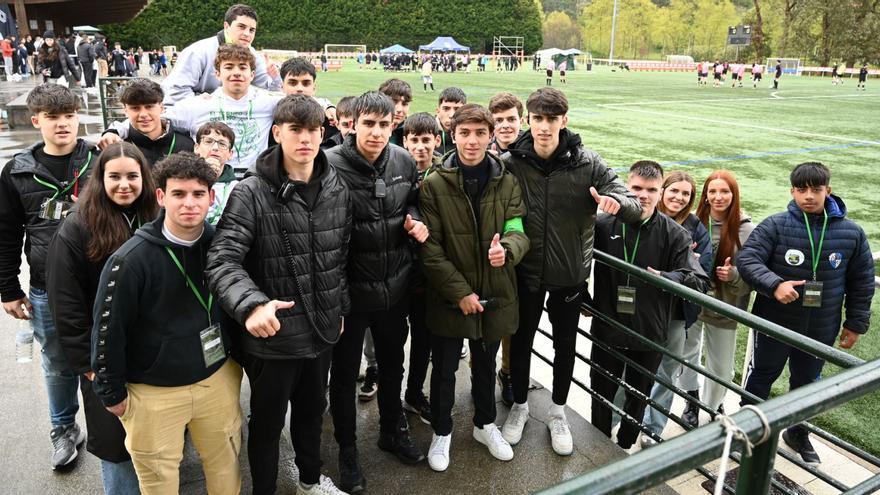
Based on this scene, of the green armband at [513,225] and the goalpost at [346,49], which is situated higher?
the goalpost at [346,49]

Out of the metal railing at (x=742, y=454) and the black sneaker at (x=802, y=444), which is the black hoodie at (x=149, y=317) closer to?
the metal railing at (x=742, y=454)

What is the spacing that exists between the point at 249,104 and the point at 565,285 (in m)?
2.16

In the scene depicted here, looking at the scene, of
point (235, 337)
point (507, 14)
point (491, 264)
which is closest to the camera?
point (235, 337)

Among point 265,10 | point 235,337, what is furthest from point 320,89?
point 265,10

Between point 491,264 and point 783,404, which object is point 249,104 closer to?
point 491,264

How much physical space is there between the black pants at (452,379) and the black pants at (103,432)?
1.46 meters

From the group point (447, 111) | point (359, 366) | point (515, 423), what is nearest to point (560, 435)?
point (515, 423)

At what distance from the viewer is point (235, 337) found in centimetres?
268

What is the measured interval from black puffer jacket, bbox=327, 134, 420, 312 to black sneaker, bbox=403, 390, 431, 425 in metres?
0.95

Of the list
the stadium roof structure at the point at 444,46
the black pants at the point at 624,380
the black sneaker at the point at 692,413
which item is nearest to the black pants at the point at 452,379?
the black pants at the point at 624,380

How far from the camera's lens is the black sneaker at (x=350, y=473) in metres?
3.00

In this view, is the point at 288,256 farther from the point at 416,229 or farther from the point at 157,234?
the point at 416,229

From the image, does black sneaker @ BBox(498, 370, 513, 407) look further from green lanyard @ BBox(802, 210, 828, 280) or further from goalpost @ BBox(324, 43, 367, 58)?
goalpost @ BBox(324, 43, 367, 58)

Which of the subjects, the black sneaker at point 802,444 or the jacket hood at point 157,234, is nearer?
the jacket hood at point 157,234
